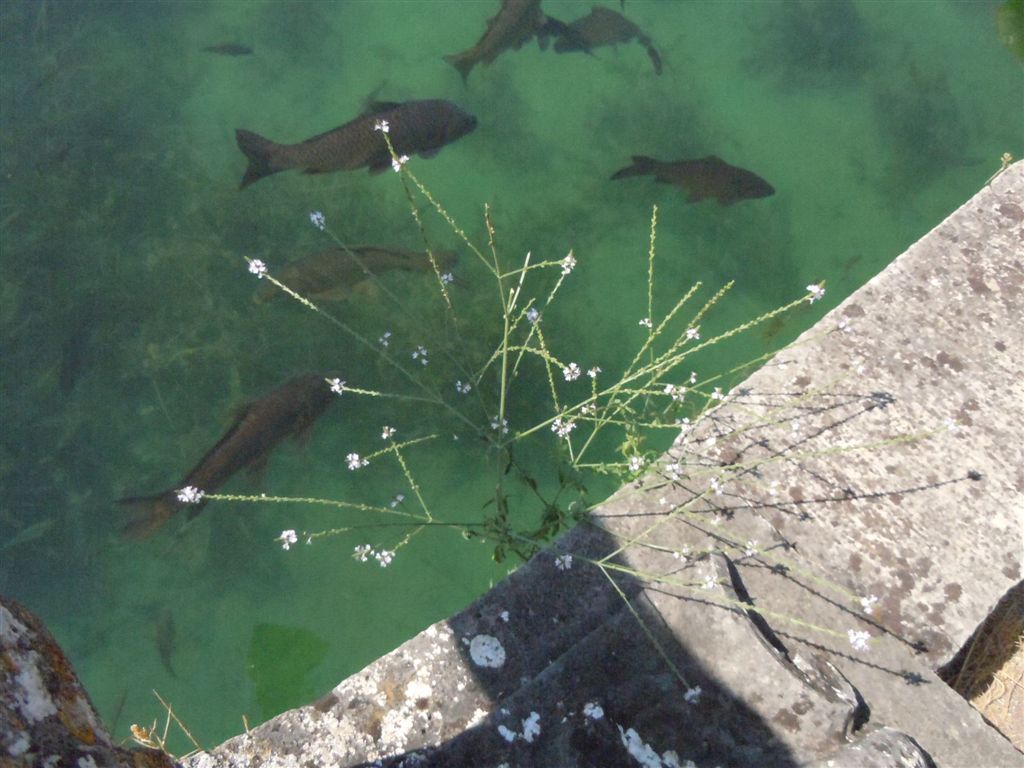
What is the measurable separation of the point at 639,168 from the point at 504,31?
131 centimetres

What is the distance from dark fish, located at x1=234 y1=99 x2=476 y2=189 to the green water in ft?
1.37

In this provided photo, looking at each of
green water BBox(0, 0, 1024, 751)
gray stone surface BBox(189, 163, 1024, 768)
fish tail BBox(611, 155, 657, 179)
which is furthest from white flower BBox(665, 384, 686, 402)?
fish tail BBox(611, 155, 657, 179)

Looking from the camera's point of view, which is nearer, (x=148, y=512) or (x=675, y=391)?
(x=675, y=391)

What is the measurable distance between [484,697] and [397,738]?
23 centimetres

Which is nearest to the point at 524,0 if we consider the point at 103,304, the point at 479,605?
the point at 103,304

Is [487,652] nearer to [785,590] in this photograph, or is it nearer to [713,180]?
[785,590]

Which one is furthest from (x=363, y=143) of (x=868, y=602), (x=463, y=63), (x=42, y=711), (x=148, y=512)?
(x=42, y=711)

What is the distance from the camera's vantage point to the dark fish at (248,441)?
4.24 meters

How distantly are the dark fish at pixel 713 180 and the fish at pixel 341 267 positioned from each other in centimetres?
132

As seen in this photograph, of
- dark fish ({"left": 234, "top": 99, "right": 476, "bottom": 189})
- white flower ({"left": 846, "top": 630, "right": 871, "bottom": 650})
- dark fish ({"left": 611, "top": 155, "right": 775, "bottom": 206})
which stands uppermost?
white flower ({"left": 846, "top": 630, "right": 871, "bottom": 650})

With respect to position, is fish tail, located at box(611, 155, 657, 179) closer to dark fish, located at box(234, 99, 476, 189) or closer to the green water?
the green water

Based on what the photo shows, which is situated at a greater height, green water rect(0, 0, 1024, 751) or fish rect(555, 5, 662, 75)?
fish rect(555, 5, 662, 75)

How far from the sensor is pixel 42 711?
4.47 feet

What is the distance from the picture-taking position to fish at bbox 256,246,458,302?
475 centimetres
